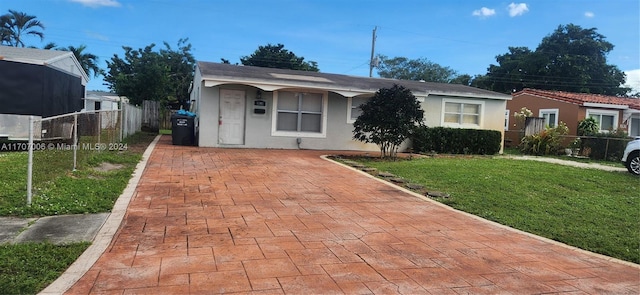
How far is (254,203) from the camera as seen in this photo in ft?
21.9

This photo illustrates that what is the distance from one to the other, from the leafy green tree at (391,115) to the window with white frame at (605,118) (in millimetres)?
15137

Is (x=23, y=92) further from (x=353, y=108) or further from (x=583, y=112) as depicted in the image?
(x=583, y=112)

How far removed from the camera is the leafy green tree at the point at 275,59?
1866 inches

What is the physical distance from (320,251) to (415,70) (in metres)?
57.8

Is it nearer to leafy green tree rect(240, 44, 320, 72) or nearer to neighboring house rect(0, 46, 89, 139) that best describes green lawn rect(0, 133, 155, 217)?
neighboring house rect(0, 46, 89, 139)

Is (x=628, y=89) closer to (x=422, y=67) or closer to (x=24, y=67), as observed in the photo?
(x=422, y=67)

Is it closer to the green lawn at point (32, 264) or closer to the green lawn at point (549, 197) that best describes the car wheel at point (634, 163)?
the green lawn at point (549, 197)

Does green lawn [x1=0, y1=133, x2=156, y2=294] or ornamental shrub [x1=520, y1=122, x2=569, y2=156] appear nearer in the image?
green lawn [x1=0, y1=133, x2=156, y2=294]

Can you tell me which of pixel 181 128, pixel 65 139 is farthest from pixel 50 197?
pixel 181 128

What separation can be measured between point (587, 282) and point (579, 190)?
5.82 meters

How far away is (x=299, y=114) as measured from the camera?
52.5ft

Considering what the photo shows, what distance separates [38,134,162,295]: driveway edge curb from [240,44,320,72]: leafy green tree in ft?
136

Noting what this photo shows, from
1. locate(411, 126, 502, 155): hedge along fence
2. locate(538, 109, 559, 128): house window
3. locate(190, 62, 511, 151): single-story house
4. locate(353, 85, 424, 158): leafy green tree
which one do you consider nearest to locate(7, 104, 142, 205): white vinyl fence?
locate(190, 62, 511, 151): single-story house

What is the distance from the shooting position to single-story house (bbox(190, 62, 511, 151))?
14.8 meters
